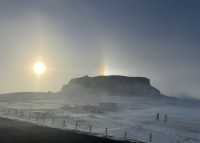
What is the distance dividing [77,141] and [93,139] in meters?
2.58

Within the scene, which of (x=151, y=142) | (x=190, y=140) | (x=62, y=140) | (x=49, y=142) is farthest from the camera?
(x=190, y=140)

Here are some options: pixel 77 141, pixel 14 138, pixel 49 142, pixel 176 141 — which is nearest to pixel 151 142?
pixel 176 141

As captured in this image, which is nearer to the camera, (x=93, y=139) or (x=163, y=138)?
(x=93, y=139)

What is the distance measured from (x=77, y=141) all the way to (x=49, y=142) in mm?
3347

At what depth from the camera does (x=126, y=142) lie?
31.0m

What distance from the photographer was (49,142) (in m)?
28.0

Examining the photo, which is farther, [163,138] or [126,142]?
[163,138]

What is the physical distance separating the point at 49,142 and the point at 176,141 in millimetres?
19104

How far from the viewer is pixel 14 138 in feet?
96.4

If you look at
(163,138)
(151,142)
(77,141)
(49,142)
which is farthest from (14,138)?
(163,138)

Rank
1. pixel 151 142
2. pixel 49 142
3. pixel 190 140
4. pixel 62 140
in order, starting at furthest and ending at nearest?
pixel 190 140 < pixel 151 142 < pixel 62 140 < pixel 49 142

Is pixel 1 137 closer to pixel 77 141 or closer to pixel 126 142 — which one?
pixel 77 141

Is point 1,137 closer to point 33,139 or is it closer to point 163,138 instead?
point 33,139

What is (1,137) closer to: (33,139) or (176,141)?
(33,139)
